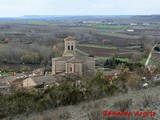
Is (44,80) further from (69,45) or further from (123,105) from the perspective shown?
(123,105)

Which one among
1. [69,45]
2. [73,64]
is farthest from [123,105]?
[69,45]

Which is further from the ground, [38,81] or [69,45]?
[69,45]

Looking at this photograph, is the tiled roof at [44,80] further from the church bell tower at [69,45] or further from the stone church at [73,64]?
the church bell tower at [69,45]

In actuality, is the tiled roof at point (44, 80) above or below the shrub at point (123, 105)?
below

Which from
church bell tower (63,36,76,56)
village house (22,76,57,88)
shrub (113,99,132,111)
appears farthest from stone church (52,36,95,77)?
shrub (113,99,132,111)

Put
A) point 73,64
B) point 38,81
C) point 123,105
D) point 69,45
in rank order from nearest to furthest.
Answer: point 123,105 → point 38,81 → point 73,64 → point 69,45

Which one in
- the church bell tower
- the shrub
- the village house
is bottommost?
the village house

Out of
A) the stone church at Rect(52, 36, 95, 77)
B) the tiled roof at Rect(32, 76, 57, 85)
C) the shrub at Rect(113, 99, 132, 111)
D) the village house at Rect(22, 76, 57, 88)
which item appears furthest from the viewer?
the stone church at Rect(52, 36, 95, 77)

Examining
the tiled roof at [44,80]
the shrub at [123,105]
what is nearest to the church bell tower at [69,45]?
the tiled roof at [44,80]

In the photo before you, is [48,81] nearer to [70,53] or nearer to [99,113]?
[70,53]

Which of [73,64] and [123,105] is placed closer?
[123,105]

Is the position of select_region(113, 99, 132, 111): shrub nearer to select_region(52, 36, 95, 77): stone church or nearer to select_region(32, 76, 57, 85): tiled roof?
select_region(32, 76, 57, 85): tiled roof

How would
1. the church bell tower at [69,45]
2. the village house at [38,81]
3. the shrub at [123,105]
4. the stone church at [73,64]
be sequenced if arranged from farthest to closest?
the church bell tower at [69,45]
the stone church at [73,64]
the village house at [38,81]
the shrub at [123,105]

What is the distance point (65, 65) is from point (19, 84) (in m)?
4.94
